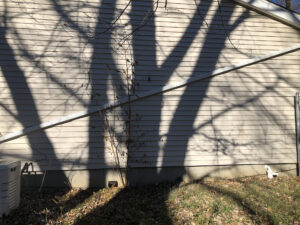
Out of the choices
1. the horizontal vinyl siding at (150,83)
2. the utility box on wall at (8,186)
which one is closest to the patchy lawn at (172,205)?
the utility box on wall at (8,186)

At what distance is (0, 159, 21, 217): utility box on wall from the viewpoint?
393cm

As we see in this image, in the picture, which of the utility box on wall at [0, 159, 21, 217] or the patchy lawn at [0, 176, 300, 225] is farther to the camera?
the utility box on wall at [0, 159, 21, 217]

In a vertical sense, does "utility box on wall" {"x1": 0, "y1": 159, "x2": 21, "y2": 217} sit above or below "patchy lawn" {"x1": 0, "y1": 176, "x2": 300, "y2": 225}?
above

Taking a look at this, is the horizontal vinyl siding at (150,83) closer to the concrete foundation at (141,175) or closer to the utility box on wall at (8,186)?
the concrete foundation at (141,175)

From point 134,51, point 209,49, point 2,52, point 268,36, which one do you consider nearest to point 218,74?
point 209,49

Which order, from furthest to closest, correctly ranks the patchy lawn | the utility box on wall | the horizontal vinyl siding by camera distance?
1. the horizontal vinyl siding
2. the utility box on wall
3. the patchy lawn

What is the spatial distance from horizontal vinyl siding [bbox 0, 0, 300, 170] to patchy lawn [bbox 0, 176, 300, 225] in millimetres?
645


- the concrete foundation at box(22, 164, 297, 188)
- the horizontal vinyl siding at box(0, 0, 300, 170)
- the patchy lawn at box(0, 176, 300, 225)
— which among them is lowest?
the patchy lawn at box(0, 176, 300, 225)

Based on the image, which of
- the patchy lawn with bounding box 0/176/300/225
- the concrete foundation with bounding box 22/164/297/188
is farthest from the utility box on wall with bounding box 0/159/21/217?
the concrete foundation with bounding box 22/164/297/188

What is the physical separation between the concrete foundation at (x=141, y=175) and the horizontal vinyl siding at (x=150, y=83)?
0.53 feet

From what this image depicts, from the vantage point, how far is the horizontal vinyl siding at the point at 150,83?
5195mm

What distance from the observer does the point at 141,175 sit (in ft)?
18.0

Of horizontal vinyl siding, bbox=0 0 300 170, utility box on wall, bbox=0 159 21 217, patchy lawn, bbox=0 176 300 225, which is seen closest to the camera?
patchy lawn, bbox=0 176 300 225

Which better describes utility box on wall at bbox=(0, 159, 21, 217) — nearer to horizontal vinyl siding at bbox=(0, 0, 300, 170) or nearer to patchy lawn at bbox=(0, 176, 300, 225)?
patchy lawn at bbox=(0, 176, 300, 225)
